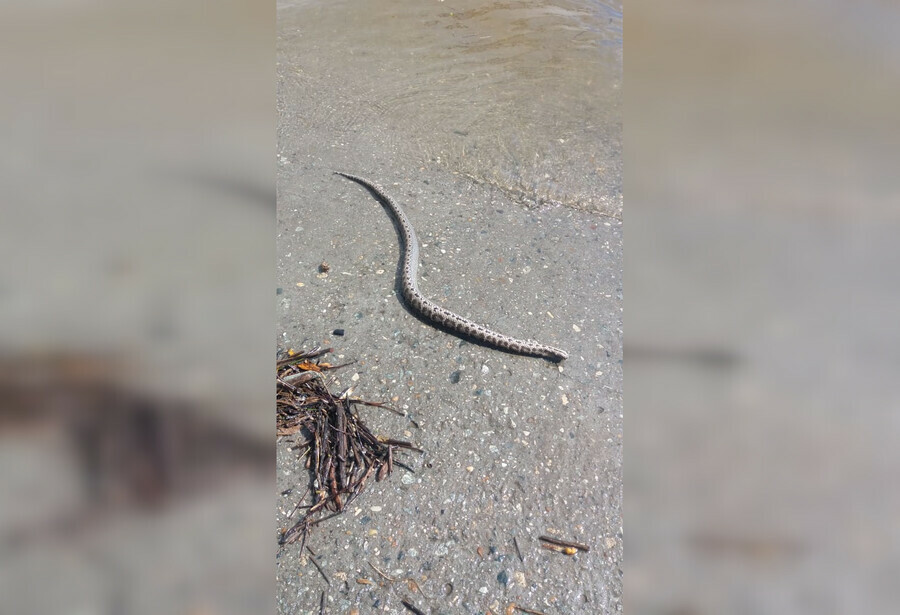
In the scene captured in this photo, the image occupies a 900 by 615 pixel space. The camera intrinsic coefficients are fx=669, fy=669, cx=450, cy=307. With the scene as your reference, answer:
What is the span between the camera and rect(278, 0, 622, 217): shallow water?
628 centimetres

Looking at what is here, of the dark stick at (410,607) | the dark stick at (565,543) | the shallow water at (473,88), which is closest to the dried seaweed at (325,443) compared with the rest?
the dark stick at (410,607)

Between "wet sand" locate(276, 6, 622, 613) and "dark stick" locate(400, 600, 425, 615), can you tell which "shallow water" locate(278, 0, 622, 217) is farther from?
"dark stick" locate(400, 600, 425, 615)
